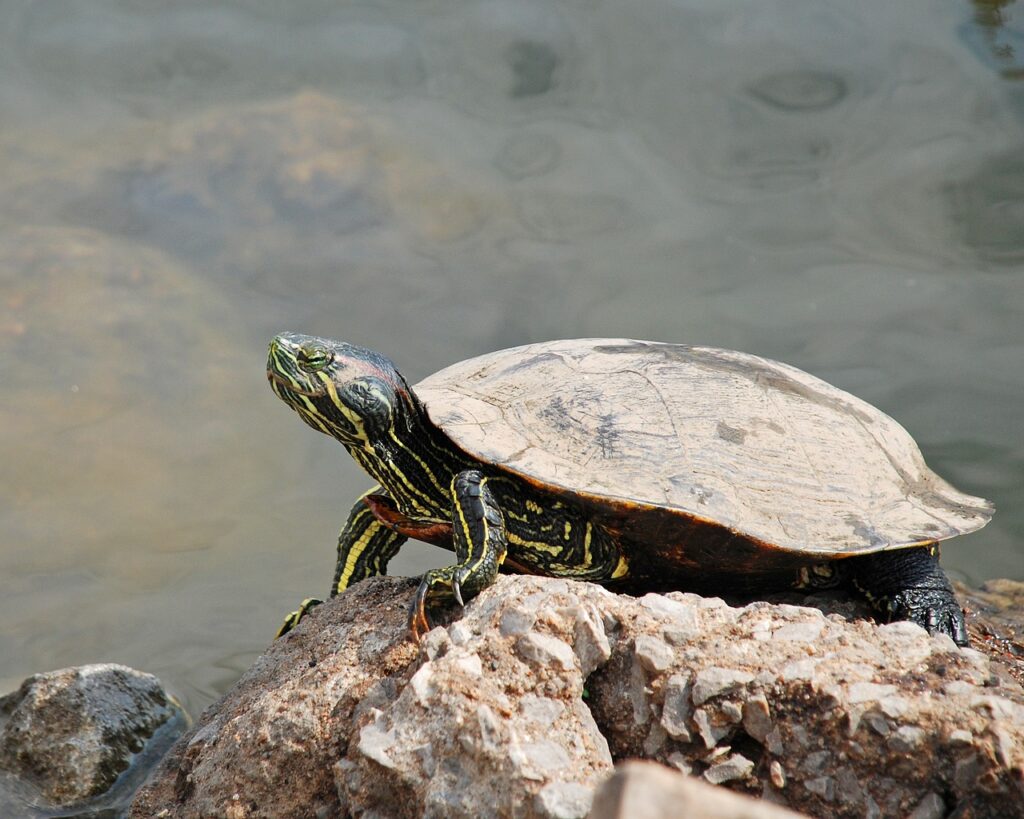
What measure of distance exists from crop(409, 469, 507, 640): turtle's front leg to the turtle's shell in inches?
4.9

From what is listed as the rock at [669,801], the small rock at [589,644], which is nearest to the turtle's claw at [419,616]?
the small rock at [589,644]

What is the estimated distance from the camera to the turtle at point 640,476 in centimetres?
309

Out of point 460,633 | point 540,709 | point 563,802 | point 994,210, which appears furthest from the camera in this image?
point 994,210

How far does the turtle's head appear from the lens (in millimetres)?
3447

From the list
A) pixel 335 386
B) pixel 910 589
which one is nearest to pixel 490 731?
pixel 335 386

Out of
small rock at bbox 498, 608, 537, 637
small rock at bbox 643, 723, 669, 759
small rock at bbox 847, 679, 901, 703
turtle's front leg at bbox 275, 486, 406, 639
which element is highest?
small rock at bbox 498, 608, 537, 637

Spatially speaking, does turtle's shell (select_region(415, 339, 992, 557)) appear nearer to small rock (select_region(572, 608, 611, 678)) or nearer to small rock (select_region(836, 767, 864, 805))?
small rock (select_region(572, 608, 611, 678))

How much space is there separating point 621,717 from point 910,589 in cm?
139

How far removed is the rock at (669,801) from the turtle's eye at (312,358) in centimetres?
234

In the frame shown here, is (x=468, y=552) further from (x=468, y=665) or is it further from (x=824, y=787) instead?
(x=824, y=787)

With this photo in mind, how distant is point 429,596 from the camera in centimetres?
288

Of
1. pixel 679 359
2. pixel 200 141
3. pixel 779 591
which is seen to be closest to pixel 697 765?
pixel 779 591

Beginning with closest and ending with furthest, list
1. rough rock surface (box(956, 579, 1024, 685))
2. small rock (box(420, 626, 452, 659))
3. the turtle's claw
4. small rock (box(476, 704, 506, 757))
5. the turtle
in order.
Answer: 1. small rock (box(476, 704, 506, 757))
2. small rock (box(420, 626, 452, 659))
3. the turtle's claw
4. the turtle
5. rough rock surface (box(956, 579, 1024, 685))

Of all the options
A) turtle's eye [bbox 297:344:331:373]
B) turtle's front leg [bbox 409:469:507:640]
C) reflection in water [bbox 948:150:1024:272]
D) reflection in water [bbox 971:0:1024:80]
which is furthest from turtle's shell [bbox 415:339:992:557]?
reflection in water [bbox 971:0:1024:80]
